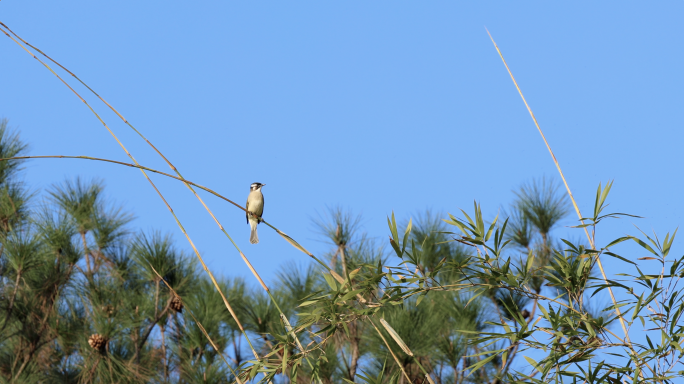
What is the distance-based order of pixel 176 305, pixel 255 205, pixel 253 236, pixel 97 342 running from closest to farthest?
1. pixel 97 342
2. pixel 253 236
3. pixel 255 205
4. pixel 176 305

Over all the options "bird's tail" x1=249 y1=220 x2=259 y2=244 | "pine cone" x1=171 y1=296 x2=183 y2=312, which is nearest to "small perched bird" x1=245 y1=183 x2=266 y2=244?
"bird's tail" x1=249 y1=220 x2=259 y2=244

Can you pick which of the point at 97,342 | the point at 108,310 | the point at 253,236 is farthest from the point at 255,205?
the point at 97,342

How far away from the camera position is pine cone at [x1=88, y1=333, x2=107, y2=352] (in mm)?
4992

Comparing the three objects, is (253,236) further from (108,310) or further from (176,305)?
(108,310)

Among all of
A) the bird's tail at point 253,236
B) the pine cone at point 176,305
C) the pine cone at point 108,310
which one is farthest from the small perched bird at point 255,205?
the pine cone at point 108,310

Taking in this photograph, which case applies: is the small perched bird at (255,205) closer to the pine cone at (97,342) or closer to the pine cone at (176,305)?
the pine cone at (176,305)

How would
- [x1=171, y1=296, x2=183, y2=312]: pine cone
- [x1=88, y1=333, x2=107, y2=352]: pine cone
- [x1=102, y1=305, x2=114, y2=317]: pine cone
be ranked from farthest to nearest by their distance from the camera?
[x1=171, y1=296, x2=183, y2=312]: pine cone
[x1=102, y1=305, x2=114, y2=317]: pine cone
[x1=88, y1=333, x2=107, y2=352]: pine cone

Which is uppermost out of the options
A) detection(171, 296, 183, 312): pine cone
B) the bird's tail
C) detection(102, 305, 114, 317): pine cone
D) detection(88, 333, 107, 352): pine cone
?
the bird's tail

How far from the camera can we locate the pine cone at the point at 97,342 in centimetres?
499

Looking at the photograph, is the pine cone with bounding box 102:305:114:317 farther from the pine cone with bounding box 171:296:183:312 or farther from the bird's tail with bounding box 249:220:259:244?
the bird's tail with bounding box 249:220:259:244

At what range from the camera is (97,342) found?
4.99 metres

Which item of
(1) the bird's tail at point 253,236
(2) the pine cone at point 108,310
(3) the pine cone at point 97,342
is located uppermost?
(1) the bird's tail at point 253,236

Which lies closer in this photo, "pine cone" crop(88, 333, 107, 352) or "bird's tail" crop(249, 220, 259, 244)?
"pine cone" crop(88, 333, 107, 352)

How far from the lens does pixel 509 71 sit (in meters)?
1.80
